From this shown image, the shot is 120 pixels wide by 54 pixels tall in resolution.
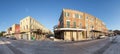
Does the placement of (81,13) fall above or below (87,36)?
above

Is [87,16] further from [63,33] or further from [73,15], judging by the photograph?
[63,33]

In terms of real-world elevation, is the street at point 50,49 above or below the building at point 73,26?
below

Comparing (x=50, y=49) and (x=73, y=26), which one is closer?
(x=50, y=49)

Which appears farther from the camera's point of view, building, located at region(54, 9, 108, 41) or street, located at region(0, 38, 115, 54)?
building, located at region(54, 9, 108, 41)

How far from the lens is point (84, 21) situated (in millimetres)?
57031

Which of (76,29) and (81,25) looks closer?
(76,29)

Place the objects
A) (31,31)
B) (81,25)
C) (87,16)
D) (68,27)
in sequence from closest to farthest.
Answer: (68,27), (81,25), (87,16), (31,31)

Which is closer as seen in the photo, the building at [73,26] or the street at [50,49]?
the street at [50,49]

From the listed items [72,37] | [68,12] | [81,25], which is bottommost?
[72,37]

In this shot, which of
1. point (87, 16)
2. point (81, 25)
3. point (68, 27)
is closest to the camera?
point (68, 27)

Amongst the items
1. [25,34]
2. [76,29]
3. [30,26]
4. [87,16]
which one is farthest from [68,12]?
[25,34]

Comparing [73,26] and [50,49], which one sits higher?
[73,26]

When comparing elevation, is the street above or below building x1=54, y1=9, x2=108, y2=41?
below

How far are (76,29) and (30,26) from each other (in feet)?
71.4
